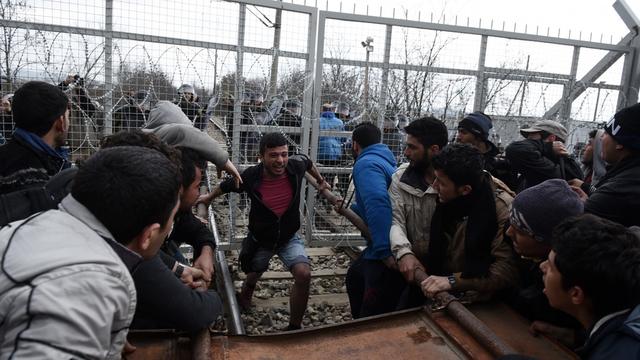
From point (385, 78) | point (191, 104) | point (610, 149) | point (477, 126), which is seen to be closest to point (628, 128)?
point (610, 149)

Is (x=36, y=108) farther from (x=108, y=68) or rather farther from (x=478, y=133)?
(x=478, y=133)

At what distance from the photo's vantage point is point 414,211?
113 inches

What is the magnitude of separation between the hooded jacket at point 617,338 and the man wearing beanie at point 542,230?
1.49ft

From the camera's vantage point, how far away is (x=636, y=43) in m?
5.86

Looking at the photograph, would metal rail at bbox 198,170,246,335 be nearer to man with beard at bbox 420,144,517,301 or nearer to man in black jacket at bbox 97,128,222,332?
man in black jacket at bbox 97,128,222,332

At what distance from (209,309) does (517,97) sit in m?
5.21

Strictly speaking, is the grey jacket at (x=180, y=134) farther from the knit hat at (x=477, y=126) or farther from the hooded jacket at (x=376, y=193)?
the knit hat at (x=477, y=126)

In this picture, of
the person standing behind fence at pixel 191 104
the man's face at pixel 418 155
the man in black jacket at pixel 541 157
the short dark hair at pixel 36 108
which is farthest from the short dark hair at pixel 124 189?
the man in black jacket at pixel 541 157

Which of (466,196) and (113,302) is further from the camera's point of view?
(466,196)

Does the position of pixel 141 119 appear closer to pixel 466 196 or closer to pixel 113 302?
pixel 466 196

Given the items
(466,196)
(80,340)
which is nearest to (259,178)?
(466,196)

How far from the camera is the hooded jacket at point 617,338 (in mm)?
1254

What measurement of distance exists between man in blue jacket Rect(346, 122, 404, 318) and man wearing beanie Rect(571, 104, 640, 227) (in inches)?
46.3

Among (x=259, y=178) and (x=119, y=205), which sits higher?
(x=119, y=205)
